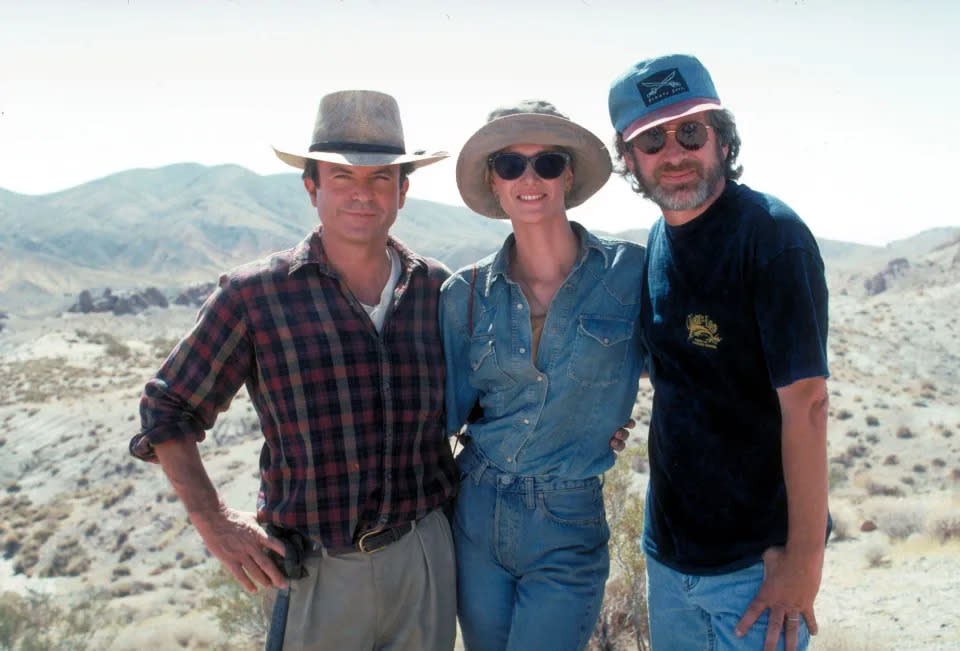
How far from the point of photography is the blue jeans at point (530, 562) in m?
2.97

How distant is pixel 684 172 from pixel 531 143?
0.78 m

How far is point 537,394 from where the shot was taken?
120 inches

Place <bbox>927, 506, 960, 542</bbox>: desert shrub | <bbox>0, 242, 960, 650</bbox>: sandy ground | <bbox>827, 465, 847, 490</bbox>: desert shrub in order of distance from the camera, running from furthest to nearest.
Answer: <bbox>827, 465, 847, 490</bbox>: desert shrub < <bbox>927, 506, 960, 542</bbox>: desert shrub < <bbox>0, 242, 960, 650</bbox>: sandy ground

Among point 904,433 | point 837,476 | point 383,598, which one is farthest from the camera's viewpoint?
point 904,433

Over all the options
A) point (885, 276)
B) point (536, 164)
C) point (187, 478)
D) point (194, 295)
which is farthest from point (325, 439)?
point (885, 276)

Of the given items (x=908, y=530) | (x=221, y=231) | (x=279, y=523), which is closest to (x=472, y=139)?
(x=279, y=523)

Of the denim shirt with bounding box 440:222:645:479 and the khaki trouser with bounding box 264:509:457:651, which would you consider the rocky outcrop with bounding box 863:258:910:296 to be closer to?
the denim shirt with bounding box 440:222:645:479

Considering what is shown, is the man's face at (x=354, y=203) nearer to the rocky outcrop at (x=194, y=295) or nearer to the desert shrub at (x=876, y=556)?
the desert shrub at (x=876, y=556)

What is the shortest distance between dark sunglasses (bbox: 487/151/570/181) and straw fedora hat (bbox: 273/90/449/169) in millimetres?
354

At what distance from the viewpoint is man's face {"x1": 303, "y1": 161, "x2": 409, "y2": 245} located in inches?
122

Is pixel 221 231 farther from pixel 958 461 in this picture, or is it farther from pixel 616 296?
Result: pixel 616 296

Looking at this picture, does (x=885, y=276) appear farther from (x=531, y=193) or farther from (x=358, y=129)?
(x=358, y=129)

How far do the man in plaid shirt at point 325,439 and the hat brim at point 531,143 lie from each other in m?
0.51

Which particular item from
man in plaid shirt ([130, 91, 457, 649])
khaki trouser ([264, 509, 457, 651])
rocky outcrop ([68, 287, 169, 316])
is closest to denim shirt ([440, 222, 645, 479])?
man in plaid shirt ([130, 91, 457, 649])
